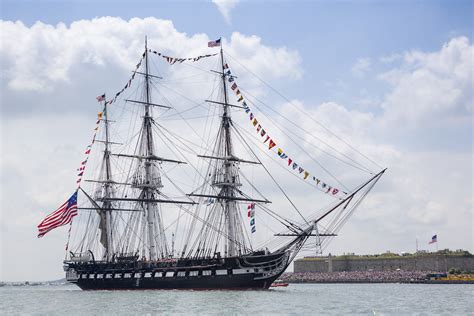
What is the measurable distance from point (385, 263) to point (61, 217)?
77493 millimetres

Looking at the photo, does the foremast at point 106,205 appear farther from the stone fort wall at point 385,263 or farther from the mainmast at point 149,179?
the stone fort wall at point 385,263

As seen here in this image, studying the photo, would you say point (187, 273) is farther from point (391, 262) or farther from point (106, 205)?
point (391, 262)

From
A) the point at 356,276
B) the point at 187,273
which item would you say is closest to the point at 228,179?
the point at 187,273

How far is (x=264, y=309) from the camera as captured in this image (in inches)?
1825

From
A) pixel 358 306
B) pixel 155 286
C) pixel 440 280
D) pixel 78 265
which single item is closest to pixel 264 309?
pixel 358 306

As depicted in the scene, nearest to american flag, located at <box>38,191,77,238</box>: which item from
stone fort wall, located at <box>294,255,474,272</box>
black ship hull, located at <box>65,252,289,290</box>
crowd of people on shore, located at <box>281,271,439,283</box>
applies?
black ship hull, located at <box>65,252,289,290</box>

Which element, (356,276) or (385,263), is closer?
(356,276)

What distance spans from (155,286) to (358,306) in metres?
29.9

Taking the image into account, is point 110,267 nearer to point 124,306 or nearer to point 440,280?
point 124,306

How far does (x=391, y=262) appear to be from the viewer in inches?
5069

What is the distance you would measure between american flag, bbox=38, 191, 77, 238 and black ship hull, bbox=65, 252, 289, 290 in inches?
447

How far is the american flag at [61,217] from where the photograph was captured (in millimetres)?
68131

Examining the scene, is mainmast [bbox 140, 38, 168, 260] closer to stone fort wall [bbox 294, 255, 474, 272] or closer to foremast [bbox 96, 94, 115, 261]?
foremast [bbox 96, 94, 115, 261]

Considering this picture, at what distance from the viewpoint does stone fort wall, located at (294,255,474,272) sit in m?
120
